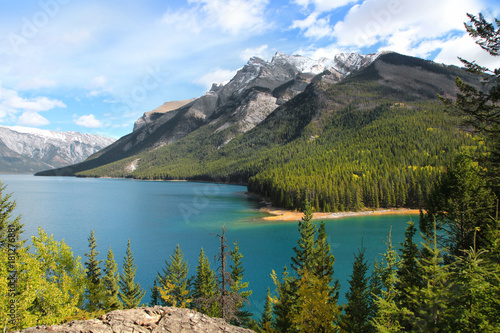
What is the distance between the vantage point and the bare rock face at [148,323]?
691cm

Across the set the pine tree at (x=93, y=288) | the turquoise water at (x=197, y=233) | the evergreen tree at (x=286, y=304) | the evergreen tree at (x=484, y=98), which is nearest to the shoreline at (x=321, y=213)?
the turquoise water at (x=197, y=233)

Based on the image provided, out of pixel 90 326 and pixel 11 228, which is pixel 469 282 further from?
pixel 11 228

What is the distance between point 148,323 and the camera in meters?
7.50

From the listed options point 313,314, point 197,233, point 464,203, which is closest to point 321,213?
point 197,233

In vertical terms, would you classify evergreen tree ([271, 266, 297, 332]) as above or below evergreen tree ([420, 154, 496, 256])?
below

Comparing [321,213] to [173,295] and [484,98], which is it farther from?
[484,98]

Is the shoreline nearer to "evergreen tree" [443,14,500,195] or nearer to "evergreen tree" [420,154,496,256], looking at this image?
"evergreen tree" [420,154,496,256]

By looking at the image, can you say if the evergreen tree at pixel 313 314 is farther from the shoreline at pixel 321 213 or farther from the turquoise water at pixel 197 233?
the shoreline at pixel 321 213

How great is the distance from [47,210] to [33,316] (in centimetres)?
9202

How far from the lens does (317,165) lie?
132 metres

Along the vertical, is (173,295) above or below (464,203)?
below

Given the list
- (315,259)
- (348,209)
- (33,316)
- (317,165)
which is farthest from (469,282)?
(317,165)


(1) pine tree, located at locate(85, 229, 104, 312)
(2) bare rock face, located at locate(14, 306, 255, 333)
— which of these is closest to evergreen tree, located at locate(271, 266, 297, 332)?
(1) pine tree, located at locate(85, 229, 104, 312)

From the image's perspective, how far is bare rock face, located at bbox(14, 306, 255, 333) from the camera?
22.7 ft
